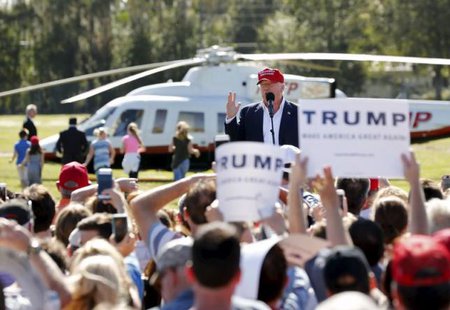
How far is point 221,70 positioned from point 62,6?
191ft

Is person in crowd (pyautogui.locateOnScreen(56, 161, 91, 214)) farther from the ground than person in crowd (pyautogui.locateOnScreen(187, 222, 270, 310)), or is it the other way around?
person in crowd (pyautogui.locateOnScreen(187, 222, 270, 310))

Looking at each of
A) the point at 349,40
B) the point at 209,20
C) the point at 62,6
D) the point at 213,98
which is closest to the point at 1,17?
the point at 62,6

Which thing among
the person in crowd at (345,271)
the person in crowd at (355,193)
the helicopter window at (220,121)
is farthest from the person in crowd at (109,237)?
the helicopter window at (220,121)

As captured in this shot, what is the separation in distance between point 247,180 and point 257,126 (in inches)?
185

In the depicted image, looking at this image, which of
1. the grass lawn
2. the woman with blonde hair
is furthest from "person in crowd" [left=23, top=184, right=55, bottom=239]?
the grass lawn

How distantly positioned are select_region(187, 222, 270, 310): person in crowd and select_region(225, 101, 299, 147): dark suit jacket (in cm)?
579

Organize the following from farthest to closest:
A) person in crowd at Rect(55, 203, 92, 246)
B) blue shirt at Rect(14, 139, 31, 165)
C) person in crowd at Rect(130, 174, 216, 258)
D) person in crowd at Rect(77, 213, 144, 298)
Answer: blue shirt at Rect(14, 139, 31, 165)
person in crowd at Rect(55, 203, 92, 246)
person in crowd at Rect(77, 213, 144, 298)
person in crowd at Rect(130, 174, 216, 258)

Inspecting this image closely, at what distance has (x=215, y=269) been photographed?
4.30 metres

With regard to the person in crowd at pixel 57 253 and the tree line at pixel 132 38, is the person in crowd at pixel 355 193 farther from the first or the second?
the tree line at pixel 132 38

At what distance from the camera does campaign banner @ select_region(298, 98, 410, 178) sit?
5785 mm

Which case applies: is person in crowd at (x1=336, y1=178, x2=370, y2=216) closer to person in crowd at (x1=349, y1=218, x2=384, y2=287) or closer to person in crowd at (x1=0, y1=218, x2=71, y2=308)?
person in crowd at (x1=349, y1=218, x2=384, y2=287)

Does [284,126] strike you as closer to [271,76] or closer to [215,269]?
[271,76]

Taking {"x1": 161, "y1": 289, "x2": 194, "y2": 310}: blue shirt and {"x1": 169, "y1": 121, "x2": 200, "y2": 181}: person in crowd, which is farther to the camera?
{"x1": 169, "y1": 121, "x2": 200, "y2": 181}: person in crowd

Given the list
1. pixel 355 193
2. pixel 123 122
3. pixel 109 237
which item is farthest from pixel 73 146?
pixel 109 237
